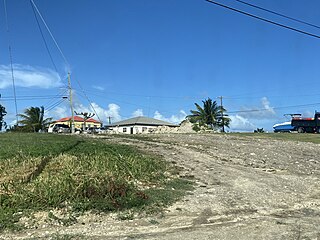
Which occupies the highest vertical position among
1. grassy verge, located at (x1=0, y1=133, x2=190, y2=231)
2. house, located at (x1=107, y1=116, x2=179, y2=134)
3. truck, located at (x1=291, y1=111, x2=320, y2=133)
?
house, located at (x1=107, y1=116, x2=179, y2=134)

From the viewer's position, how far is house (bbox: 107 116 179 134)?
264ft

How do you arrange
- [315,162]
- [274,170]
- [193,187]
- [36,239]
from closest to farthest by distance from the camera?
[36,239], [193,187], [274,170], [315,162]

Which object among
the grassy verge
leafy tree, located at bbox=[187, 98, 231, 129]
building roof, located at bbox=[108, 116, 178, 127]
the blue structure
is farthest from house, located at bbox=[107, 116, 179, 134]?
the grassy verge

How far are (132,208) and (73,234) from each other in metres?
1.74

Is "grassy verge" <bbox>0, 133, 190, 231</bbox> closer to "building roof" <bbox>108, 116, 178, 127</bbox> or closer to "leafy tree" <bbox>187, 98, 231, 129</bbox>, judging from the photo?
"leafy tree" <bbox>187, 98, 231, 129</bbox>

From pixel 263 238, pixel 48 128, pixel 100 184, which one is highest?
pixel 48 128

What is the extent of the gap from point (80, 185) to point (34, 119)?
63.8 meters

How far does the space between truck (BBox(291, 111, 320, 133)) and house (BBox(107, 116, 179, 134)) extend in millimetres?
35121

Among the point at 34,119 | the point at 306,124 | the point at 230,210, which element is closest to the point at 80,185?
the point at 230,210

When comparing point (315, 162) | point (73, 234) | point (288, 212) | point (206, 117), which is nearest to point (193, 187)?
point (288, 212)

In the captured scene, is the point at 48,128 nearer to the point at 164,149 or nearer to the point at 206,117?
the point at 206,117

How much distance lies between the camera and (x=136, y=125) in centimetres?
8088

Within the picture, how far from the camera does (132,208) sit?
7.34 metres

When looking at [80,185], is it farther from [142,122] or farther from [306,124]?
[142,122]
